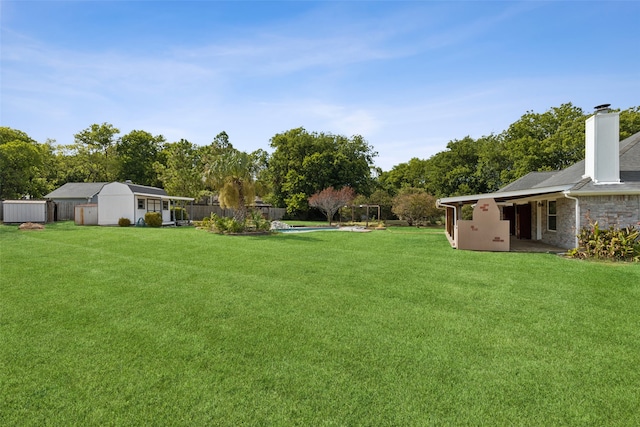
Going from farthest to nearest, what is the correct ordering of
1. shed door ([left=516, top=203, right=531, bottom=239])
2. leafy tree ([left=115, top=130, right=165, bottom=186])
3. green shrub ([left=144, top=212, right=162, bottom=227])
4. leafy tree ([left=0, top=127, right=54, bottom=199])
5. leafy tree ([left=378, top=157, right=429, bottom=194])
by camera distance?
leafy tree ([left=115, top=130, right=165, bottom=186]) < leafy tree ([left=378, top=157, right=429, bottom=194]) < leafy tree ([left=0, top=127, right=54, bottom=199]) < green shrub ([left=144, top=212, right=162, bottom=227]) < shed door ([left=516, top=203, right=531, bottom=239])

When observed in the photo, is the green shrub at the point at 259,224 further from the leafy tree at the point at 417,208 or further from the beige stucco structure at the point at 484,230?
the leafy tree at the point at 417,208

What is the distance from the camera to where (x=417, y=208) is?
26781mm

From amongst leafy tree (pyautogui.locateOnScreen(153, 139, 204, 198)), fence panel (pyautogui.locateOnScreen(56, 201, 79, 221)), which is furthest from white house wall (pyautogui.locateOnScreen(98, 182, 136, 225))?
leafy tree (pyautogui.locateOnScreen(153, 139, 204, 198))

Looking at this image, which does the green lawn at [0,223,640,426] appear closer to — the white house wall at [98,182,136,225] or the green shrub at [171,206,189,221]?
the white house wall at [98,182,136,225]

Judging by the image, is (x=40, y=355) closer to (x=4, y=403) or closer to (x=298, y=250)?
(x=4, y=403)

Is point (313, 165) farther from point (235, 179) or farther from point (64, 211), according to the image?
point (64, 211)

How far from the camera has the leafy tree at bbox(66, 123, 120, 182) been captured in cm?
4191

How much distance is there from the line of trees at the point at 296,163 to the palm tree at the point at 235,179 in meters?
0.06

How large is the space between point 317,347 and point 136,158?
48384mm

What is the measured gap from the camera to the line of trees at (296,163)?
83.6 feet

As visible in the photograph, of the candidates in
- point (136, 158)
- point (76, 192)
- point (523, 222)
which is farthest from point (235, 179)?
point (136, 158)

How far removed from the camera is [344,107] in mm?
16281

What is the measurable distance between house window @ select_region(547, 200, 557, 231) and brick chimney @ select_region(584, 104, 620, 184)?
2545 millimetres

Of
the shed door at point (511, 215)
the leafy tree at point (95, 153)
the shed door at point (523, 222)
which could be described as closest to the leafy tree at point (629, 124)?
the shed door at point (511, 215)
